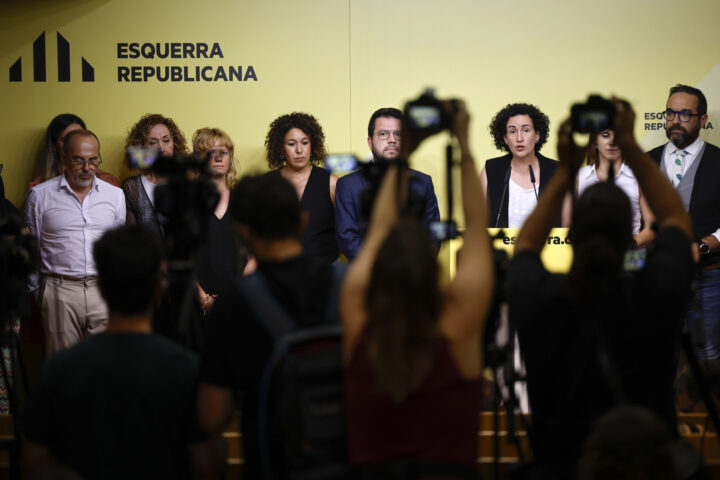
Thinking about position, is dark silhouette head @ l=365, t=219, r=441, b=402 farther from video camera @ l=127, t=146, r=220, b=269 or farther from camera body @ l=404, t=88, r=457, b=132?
video camera @ l=127, t=146, r=220, b=269

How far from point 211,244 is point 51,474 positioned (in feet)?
9.69

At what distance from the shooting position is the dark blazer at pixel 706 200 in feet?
14.9

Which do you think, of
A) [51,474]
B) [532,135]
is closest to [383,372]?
[51,474]

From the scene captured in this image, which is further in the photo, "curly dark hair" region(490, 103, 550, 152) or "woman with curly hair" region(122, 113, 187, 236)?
"curly dark hair" region(490, 103, 550, 152)

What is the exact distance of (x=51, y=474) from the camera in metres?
1.57

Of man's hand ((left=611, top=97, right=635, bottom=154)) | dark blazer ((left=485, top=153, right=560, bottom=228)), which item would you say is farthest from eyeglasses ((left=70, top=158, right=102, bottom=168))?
man's hand ((left=611, top=97, right=635, bottom=154))

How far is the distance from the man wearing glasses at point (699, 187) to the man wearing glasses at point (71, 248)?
10.8ft

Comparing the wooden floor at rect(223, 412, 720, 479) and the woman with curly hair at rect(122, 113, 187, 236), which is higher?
the woman with curly hair at rect(122, 113, 187, 236)

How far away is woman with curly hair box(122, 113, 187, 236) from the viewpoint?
4.61m

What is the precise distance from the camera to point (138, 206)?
4.60 meters

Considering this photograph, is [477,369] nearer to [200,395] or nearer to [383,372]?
[383,372]

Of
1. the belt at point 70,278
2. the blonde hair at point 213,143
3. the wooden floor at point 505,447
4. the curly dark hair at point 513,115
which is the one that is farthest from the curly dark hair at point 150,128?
the wooden floor at point 505,447

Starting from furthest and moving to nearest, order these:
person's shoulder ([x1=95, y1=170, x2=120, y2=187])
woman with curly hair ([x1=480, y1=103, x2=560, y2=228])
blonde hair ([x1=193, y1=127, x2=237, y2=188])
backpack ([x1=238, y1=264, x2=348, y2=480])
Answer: person's shoulder ([x1=95, y1=170, x2=120, y2=187]) → blonde hair ([x1=193, y1=127, x2=237, y2=188]) → woman with curly hair ([x1=480, y1=103, x2=560, y2=228]) → backpack ([x1=238, y1=264, x2=348, y2=480])

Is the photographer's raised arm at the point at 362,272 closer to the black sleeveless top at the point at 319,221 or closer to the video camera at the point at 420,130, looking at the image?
the video camera at the point at 420,130
